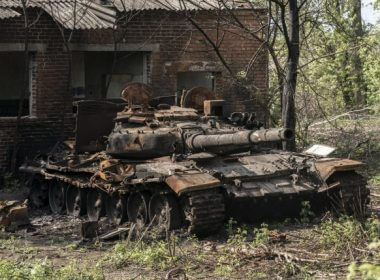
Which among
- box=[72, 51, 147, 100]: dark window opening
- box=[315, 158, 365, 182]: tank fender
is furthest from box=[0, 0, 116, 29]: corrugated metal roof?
box=[315, 158, 365, 182]: tank fender

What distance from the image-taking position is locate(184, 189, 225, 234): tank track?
1011cm

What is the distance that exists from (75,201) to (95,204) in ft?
2.34

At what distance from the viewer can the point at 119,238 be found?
1077 centimetres

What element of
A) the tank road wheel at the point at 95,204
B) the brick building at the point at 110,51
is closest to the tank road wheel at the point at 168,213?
the tank road wheel at the point at 95,204

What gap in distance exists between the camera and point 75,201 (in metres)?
13.4

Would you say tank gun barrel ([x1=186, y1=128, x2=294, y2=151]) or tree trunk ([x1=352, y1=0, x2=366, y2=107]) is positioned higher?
tree trunk ([x1=352, y1=0, x2=366, y2=107])

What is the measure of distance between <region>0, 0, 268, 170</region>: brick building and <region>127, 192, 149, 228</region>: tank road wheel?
465 cm

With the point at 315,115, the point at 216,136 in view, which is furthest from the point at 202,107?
the point at 315,115

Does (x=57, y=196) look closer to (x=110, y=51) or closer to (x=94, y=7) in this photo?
(x=110, y=51)

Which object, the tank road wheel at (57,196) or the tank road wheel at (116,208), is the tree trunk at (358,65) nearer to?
the tank road wheel at (57,196)

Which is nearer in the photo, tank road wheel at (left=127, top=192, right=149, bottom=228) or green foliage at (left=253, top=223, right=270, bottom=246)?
green foliage at (left=253, top=223, right=270, bottom=246)

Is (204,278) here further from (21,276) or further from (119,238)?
(119,238)

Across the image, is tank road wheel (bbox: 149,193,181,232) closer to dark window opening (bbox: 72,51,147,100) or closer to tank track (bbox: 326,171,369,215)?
tank track (bbox: 326,171,369,215)

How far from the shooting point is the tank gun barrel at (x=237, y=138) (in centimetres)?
1027
